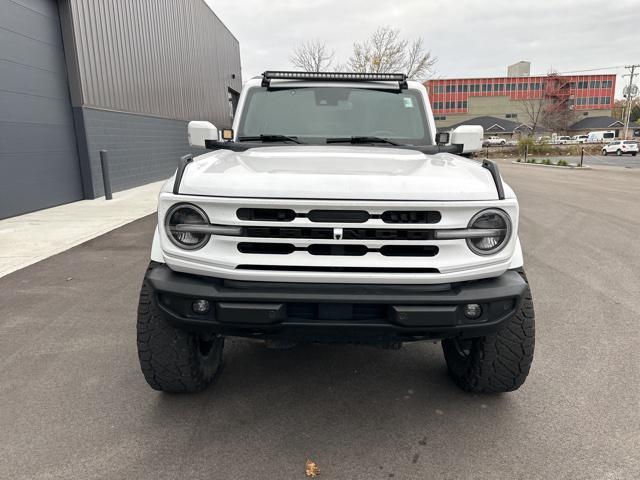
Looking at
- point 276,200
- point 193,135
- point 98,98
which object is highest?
point 98,98

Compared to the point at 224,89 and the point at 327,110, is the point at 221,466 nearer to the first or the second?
the point at 327,110

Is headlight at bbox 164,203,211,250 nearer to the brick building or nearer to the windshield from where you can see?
the windshield

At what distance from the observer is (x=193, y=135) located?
12.2ft

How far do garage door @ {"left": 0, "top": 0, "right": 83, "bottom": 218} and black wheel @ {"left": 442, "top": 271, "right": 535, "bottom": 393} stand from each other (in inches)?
359

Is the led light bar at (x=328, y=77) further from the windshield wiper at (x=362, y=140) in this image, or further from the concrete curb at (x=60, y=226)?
the concrete curb at (x=60, y=226)

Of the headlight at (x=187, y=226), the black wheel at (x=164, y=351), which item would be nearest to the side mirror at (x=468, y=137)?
the headlight at (x=187, y=226)

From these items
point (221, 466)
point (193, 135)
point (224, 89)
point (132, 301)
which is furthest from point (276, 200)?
point (224, 89)

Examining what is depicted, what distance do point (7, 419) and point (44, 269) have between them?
348 centimetres

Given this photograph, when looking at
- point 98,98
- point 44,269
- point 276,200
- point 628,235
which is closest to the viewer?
point 276,200

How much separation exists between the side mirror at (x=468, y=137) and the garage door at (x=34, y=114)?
8.57 metres

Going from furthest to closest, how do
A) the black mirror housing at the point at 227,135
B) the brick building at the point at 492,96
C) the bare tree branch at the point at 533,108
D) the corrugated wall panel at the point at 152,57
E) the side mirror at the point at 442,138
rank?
the brick building at the point at 492,96
the bare tree branch at the point at 533,108
the corrugated wall panel at the point at 152,57
the black mirror housing at the point at 227,135
the side mirror at the point at 442,138

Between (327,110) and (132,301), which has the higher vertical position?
(327,110)

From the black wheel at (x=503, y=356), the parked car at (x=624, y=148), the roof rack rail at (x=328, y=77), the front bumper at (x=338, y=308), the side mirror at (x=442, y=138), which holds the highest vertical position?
the roof rack rail at (x=328, y=77)

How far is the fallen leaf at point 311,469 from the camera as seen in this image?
2.27 metres
